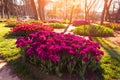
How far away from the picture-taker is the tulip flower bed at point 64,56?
577cm

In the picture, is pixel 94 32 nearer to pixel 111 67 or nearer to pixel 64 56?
pixel 111 67

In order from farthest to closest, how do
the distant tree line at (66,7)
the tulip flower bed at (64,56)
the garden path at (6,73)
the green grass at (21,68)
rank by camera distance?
the distant tree line at (66,7), the garden path at (6,73), the green grass at (21,68), the tulip flower bed at (64,56)

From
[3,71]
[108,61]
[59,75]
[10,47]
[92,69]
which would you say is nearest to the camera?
[59,75]

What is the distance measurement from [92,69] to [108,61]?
4.25 feet

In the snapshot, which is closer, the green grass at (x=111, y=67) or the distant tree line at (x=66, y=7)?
the green grass at (x=111, y=67)

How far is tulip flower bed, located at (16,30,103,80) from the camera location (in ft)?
18.9

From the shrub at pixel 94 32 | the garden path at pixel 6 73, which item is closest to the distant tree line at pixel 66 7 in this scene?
the shrub at pixel 94 32

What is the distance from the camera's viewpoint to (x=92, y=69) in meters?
6.11

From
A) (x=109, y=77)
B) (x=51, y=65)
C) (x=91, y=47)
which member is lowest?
(x=109, y=77)

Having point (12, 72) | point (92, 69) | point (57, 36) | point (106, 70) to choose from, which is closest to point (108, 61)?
point (106, 70)

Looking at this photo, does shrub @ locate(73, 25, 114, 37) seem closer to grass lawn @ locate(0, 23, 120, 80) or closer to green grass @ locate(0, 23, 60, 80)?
grass lawn @ locate(0, 23, 120, 80)

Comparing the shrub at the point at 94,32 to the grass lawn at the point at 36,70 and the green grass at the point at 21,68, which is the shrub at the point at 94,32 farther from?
the green grass at the point at 21,68

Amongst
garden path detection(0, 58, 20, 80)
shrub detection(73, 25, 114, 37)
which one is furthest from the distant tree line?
garden path detection(0, 58, 20, 80)

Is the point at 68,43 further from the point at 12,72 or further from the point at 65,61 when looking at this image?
the point at 12,72
